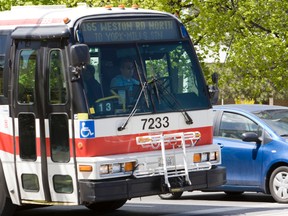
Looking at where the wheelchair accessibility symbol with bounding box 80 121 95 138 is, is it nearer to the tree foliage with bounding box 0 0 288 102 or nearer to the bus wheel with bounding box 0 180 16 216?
the bus wheel with bounding box 0 180 16 216

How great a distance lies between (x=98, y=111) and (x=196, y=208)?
360 centimetres

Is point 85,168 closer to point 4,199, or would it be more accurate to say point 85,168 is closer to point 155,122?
point 155,122

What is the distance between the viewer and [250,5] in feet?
96.3

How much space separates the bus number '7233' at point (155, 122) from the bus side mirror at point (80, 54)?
127 centimetres

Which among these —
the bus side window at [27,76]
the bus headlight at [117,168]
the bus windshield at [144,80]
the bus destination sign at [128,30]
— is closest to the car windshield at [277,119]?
the bus windshield at [144,80]

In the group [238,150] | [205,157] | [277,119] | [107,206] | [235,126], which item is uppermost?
[277,119]

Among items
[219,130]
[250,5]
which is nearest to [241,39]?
[250,5]

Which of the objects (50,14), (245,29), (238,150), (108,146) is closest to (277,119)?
(238,150)

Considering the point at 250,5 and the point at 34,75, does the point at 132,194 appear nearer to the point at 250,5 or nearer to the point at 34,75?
the point at 34,75

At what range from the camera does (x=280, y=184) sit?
621 inches

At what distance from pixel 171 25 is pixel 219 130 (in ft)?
12.0

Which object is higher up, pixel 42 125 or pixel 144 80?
pixel 144 80

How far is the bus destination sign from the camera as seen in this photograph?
12914 mm

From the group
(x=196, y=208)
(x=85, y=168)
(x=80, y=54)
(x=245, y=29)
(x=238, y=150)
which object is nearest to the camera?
(x=80, y=54)
